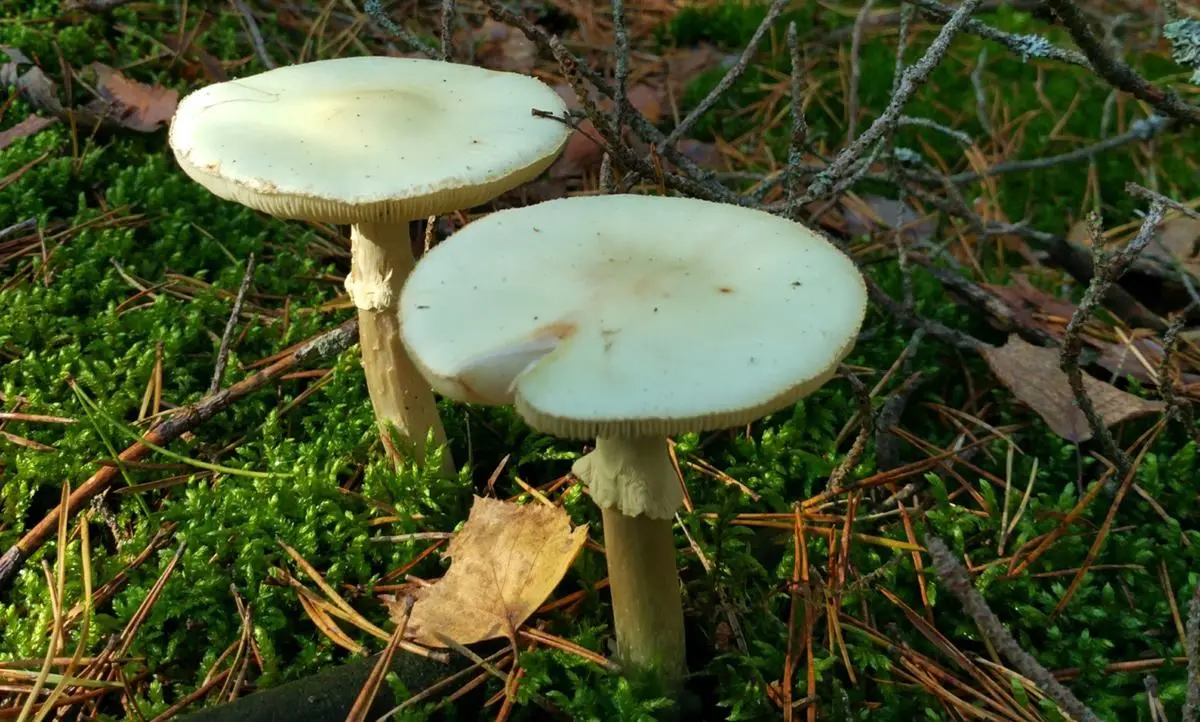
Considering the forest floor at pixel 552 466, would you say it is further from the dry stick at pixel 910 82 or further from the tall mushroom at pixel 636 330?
the tall mushroom at pixel 636 330

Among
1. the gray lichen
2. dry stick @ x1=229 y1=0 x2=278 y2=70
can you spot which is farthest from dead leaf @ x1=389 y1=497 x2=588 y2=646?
dry stick @ x1=229 y1=0 x2=278 y2=70

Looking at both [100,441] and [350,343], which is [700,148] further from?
[100,441]

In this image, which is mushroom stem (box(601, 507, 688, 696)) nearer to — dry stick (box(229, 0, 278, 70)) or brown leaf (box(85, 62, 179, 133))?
dry stick (box(229, 0, 278, 70))

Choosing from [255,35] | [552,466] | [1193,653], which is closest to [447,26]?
[552,466]

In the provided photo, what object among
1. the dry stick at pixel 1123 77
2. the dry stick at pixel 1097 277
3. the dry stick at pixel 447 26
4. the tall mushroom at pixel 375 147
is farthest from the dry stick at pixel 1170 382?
the dry stick at pixel 447 26

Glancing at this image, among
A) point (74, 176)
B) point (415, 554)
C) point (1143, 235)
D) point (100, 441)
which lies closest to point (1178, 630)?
point (1143, 235)
